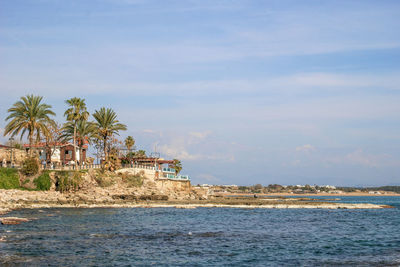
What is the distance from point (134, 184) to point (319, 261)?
59.8 metres

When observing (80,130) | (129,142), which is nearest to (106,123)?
(80,130)

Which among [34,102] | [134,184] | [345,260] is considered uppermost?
[34,102]

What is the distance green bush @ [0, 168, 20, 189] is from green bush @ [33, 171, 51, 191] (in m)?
3.07

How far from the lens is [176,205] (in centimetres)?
7006

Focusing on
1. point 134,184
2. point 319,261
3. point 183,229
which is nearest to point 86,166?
point 134,184

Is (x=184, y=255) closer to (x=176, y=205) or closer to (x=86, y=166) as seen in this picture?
(x=176, y=205)

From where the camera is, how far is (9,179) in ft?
232

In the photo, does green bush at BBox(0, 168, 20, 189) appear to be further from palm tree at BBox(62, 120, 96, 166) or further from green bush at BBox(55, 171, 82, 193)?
palm tree at BBox(62, 120, 96, 166)

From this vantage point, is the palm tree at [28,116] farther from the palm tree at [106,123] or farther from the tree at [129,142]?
the tree at [129,142]

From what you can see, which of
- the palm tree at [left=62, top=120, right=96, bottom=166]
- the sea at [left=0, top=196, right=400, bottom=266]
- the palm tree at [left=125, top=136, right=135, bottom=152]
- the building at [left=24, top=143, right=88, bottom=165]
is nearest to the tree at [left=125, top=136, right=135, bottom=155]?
the palm tree at [left=125, top=136, right=135, bottom=152]

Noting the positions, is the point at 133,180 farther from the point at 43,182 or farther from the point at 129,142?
the point at 129,142

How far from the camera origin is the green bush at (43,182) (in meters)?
72.2

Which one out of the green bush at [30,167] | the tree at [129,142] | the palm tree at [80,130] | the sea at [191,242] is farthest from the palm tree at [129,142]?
the sea at [191,242]

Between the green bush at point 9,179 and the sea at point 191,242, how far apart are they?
23.2m
